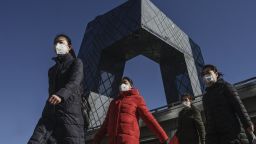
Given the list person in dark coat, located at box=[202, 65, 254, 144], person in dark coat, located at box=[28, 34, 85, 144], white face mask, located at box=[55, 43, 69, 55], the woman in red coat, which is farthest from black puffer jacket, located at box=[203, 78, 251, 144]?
white face mask, located at box=[55, 43, 69, 55]

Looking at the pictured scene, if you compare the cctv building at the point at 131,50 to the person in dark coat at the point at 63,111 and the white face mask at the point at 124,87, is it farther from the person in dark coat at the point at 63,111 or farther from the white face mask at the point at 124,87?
the person in dark coat at the point at 63,111

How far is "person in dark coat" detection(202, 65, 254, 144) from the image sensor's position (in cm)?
360

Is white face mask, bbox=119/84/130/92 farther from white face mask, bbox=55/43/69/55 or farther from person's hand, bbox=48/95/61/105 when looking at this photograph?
person's hand, bbox=48/95/61/105

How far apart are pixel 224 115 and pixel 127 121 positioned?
123 centimetres

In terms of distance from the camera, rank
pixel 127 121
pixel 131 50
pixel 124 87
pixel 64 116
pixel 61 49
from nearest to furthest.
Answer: pixel 64 116 < pixel 61 49 < pixel 127 121 < pixel 124 87 < pixel 131 50

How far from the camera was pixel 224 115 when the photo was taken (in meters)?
3.80

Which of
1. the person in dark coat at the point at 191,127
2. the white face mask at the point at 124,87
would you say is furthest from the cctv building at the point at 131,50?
the white face mask at the point at 124,87

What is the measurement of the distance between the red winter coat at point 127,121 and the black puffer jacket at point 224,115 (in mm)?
623

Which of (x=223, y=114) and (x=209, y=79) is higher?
(x=209, y=79)

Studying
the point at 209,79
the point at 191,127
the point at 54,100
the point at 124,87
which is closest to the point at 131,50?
the point at 191,127

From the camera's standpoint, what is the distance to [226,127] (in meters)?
3.69

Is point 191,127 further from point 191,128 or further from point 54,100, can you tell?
point 54,100

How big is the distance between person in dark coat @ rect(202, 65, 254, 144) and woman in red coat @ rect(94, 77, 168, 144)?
0.63 m

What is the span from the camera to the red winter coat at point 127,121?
3.89 m
